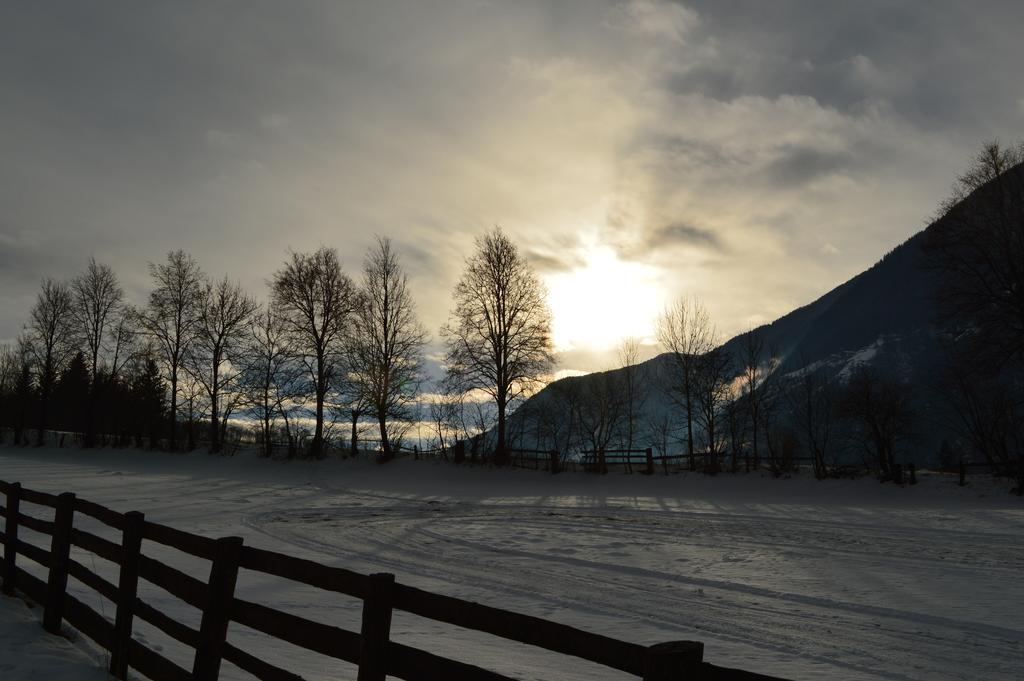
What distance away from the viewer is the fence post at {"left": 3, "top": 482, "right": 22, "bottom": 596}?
28.0 ft

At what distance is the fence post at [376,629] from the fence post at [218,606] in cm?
169

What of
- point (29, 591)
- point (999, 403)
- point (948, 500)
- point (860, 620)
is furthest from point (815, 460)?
point (29, 591)

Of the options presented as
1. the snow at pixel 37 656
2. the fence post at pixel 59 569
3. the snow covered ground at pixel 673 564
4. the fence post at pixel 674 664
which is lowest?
the snow covered ground at pixel 673 564

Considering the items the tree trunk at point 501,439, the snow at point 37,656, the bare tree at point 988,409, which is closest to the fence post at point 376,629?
the snow at point 37,656

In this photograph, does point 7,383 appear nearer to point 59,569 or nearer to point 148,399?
point 148,399

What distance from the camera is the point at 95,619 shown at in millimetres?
6762

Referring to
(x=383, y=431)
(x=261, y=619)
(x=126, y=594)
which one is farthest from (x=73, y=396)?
(x=261, y=619)

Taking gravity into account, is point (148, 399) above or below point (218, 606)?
above

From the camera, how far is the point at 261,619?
15.7 feet

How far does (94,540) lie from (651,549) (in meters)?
11.4

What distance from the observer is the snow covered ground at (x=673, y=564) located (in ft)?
25.5

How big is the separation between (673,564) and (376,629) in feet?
34.0

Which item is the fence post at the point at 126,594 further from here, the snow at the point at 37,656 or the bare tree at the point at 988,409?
the bare tree at the point at 988,409

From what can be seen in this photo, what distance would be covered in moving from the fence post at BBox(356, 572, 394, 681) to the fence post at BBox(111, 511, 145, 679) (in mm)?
3495
